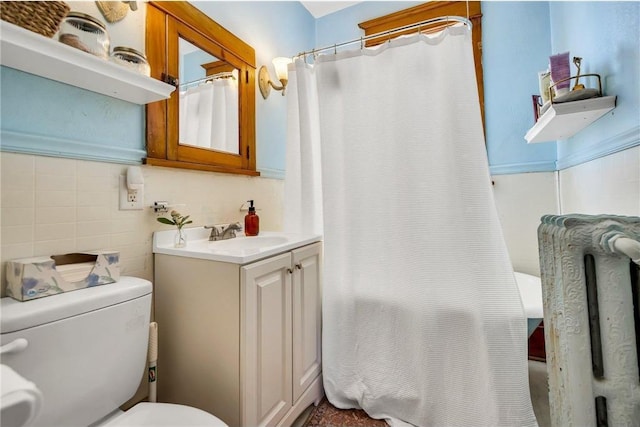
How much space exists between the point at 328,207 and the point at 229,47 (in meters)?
1.13

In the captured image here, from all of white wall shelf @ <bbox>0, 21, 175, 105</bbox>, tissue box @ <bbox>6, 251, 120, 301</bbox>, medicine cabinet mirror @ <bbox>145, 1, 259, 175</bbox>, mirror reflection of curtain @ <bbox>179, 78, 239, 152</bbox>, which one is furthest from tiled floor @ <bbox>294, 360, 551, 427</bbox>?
white wall shelf @ <bbox>0, 21, 175, 105</bbox>

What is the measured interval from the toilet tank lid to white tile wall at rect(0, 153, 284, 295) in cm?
20

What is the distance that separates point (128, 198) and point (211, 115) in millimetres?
663

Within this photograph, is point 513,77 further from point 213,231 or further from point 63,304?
point 63,304

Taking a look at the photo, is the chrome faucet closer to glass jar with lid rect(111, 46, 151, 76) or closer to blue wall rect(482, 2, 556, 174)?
glass jar with lid rect(111, 46, 151, 76)

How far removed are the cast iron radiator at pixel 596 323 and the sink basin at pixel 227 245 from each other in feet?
3.29

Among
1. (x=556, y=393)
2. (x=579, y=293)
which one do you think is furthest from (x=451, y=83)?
(x=556, y=393)

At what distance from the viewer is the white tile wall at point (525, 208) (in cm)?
194

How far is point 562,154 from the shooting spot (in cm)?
180

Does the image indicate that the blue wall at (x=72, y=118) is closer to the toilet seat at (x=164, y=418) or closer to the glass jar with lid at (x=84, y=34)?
the glass jar with lid at (x=84, y=34)

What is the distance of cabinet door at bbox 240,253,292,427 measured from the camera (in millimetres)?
1025

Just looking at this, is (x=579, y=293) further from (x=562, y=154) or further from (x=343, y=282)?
(x=562, y=154)

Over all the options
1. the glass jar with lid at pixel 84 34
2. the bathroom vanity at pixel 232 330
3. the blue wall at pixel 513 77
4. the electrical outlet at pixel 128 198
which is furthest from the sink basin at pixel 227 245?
the blue wall at pixel 513 77

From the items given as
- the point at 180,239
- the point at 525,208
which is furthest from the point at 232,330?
the point at 525,208
